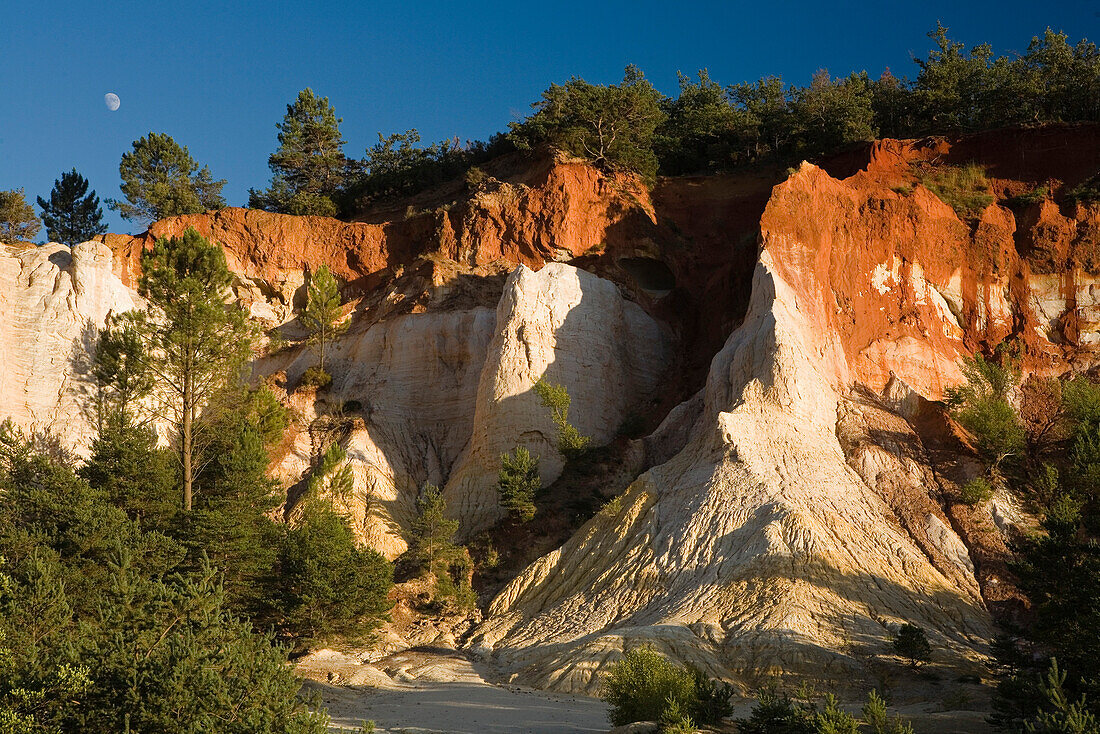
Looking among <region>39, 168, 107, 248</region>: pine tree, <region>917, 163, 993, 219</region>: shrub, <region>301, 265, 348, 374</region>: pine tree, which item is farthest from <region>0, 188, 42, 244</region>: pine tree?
<region>917, 163, 993, 219</region>: shrub

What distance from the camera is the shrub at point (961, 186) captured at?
4247 centimetres

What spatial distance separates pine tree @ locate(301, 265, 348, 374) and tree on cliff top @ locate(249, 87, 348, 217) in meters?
14.6

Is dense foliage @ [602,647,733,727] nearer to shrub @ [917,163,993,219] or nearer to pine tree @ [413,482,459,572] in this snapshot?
pine tree @ [413,482,459,572]

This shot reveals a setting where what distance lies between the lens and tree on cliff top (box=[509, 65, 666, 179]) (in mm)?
49594

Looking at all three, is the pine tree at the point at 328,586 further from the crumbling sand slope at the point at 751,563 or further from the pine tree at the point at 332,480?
the pine tree at the point at 332,480

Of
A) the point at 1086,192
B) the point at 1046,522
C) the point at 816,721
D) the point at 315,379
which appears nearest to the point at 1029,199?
the point at 1086,192

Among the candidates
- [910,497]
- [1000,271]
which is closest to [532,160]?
[1000,271]

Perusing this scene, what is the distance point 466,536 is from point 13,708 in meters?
21.0

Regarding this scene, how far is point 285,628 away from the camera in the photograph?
29.3m

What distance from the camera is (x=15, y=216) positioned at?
2117 inches

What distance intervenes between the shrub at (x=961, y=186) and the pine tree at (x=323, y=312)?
85.9 ft

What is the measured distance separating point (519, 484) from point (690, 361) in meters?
11.3

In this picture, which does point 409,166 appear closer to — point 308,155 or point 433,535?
point 308,155

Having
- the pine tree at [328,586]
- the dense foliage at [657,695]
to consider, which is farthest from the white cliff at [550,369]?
the dense foliage at [657,695]
